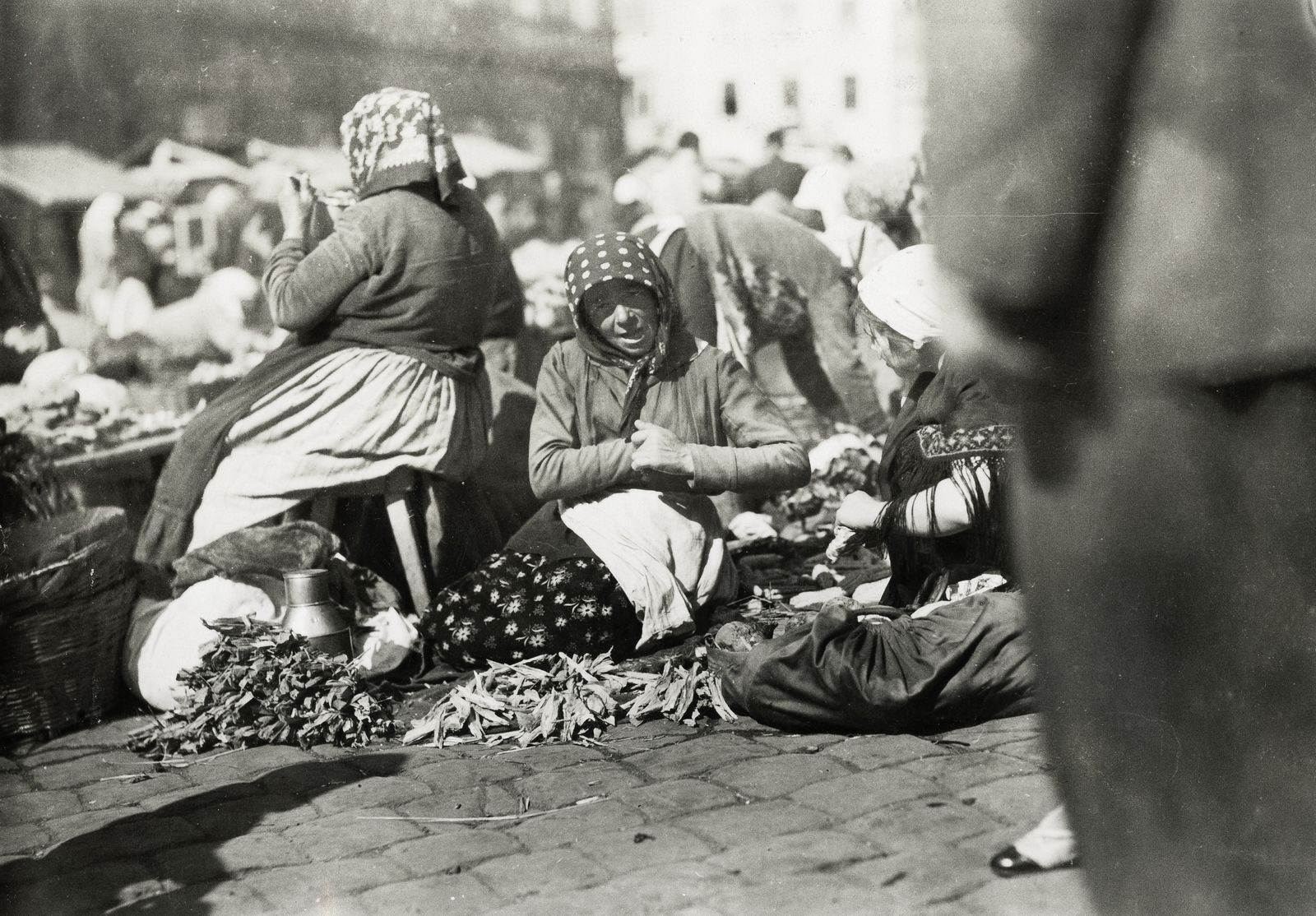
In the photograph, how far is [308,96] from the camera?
4.59 metres

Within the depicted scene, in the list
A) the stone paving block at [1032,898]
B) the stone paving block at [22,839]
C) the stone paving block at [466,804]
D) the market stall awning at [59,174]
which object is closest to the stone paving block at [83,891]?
the stone paving block at [22,839]

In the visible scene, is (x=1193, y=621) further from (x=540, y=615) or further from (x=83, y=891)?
(x=83, y=891)

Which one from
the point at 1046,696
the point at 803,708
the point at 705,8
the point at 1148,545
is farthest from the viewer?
the point at 705,8

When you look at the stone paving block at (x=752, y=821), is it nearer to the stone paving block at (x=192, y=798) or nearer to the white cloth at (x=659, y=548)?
the white cloth at (x=659, y=548)

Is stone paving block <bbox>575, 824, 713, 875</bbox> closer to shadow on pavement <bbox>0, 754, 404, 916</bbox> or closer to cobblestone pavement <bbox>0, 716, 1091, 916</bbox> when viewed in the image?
cobblestone pavement <bbox>0, 716, 1091, 916</bbox>

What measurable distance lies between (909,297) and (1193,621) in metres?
1.56

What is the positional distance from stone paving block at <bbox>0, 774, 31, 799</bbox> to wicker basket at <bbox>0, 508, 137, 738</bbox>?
257 mm

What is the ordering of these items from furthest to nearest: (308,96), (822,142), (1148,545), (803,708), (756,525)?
(756,525) → (822,142) → (308,96) → (803,708) → (1148,545)

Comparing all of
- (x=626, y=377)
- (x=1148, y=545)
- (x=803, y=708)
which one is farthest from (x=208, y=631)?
(x=1148, y=545)

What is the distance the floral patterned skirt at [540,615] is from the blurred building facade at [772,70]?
166 centimetres

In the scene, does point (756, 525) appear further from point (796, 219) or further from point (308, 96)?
point (308, 96)

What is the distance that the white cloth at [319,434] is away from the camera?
15.8ft

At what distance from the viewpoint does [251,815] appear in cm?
347

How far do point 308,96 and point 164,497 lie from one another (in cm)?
153
